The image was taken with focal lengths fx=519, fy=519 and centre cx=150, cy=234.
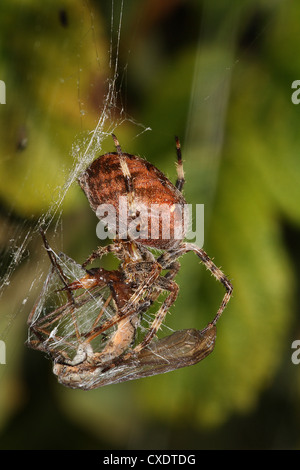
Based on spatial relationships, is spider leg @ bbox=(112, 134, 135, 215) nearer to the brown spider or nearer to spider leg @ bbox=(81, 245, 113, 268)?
the brown spider

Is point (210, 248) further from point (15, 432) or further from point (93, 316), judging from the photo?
point (15, 432)

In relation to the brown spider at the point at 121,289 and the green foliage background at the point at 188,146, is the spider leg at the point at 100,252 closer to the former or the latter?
the brown spider at the point at 121,289

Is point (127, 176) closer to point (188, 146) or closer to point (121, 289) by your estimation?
point (121, 289)

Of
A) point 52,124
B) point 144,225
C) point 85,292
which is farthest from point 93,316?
point 52,124

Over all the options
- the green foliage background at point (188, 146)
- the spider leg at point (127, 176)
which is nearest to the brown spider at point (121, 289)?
the spider leg at point (127, 176)

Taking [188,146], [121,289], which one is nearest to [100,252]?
[121,289]
